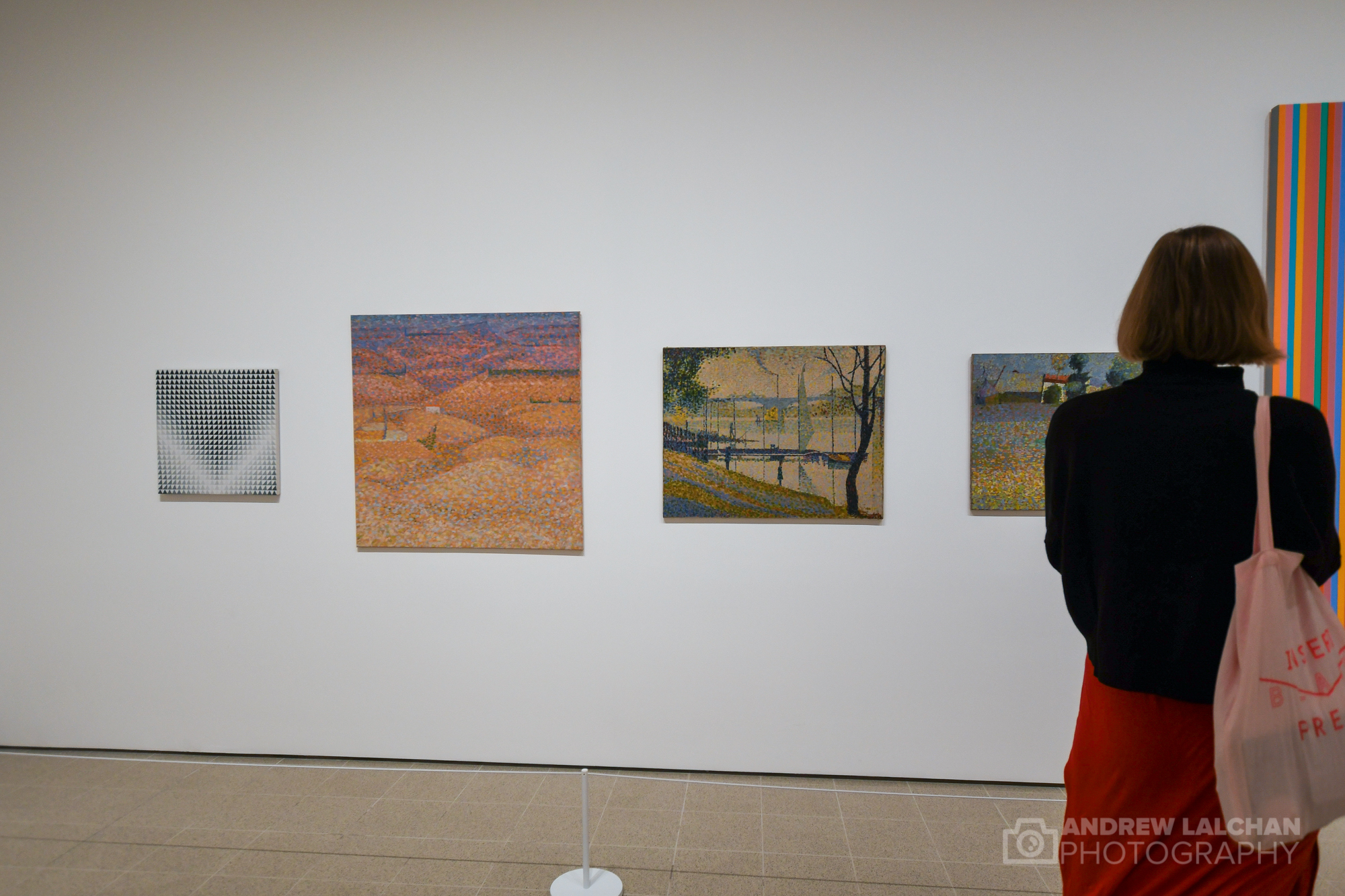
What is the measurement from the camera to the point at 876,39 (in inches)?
114

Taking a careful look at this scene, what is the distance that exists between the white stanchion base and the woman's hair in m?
2.02

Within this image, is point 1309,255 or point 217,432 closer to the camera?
point 1309,255

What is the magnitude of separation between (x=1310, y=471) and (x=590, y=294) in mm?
2381

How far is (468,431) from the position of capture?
3.06m

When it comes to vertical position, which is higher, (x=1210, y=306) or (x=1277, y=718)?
(x=1210, y=306)

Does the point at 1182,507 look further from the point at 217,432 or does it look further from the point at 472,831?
the point at 217,432

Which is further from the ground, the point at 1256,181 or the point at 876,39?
the point at 876,39

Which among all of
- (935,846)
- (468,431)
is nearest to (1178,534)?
(935,846)

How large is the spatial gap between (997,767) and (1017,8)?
299 centimetres

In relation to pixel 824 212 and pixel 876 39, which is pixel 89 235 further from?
pixel 876 39

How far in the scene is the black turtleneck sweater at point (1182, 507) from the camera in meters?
1.18

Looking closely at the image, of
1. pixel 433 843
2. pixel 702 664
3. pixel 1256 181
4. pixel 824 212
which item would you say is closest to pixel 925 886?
pixel 702 664

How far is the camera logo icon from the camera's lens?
2367 millimetres

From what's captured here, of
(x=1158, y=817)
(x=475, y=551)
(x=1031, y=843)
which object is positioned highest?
(x=475, y=551)
